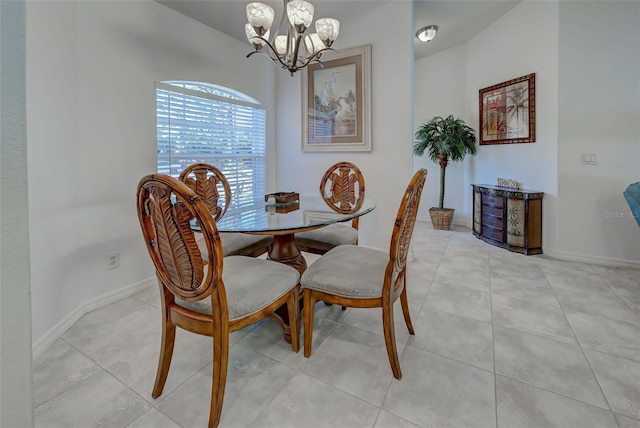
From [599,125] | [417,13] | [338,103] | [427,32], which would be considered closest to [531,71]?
[599,125]

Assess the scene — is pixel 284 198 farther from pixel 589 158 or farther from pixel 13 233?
pixel 589 158

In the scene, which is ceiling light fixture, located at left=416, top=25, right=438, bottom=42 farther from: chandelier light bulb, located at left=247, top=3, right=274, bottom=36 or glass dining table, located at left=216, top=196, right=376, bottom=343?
glass dining table, located at left=216, top=196, right=376, bottom=343

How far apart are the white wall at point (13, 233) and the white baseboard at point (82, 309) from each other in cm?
164

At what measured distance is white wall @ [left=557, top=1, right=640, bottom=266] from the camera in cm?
286

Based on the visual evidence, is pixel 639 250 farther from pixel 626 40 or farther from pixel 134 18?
pixel 134 18

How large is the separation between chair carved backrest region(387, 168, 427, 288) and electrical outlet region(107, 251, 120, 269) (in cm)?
221

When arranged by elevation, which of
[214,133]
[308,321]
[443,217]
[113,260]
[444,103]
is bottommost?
[308,321]

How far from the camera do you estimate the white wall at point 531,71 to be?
10.6 feet

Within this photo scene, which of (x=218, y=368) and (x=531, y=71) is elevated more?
(x=531, y=71)

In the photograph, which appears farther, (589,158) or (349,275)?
(589,158)

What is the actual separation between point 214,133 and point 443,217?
360 centimetres

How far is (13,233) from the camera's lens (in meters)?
0.48

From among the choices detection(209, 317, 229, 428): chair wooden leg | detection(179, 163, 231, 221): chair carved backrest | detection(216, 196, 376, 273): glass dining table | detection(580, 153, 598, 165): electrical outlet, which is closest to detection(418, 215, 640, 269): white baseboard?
detection(580, 153, 598, 165): electrical outlet

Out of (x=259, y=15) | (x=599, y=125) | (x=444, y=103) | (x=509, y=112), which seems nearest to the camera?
(x=259, y=15)
